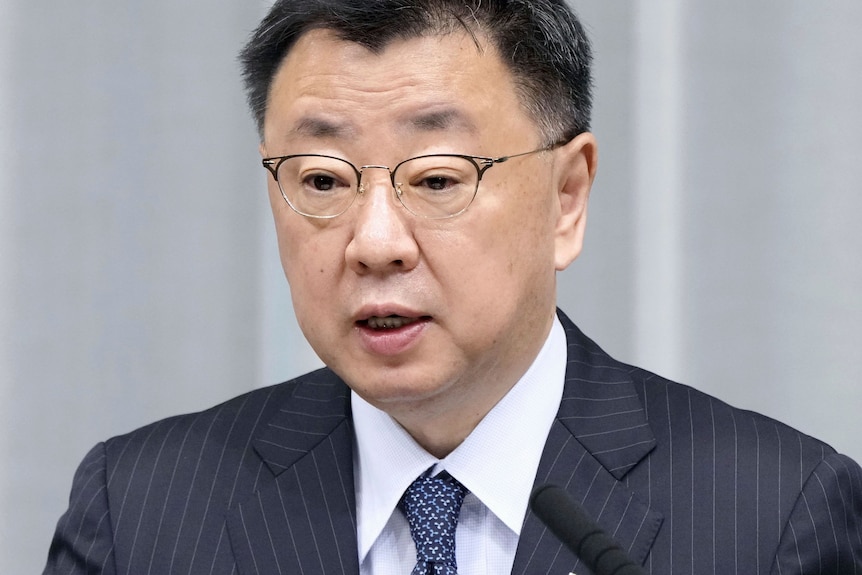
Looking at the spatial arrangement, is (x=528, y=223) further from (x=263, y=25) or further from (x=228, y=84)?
(x=228, y=84)

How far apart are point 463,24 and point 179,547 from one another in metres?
0.75

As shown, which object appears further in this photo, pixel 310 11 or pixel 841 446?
pixel 841 446

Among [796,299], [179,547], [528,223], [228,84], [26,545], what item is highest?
[228,84]

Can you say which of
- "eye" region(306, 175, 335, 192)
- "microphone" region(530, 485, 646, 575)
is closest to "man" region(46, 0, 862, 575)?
"eye" region(306, 175, 335, 192)

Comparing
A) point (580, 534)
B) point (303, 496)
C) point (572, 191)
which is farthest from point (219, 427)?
point (580, 534)

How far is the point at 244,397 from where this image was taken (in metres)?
1.84

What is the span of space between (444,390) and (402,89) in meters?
0.35

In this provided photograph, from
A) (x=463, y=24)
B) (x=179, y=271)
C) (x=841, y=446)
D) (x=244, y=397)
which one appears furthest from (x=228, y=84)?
(x=841, y=446)

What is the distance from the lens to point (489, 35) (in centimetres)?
153

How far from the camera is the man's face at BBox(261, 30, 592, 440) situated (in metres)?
1.45

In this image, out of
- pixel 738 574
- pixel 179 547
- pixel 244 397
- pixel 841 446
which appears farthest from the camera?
pixel 841 446

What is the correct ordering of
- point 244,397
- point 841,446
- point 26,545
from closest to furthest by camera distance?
1. point 244,397
2. point 841,446
3. point 26,545

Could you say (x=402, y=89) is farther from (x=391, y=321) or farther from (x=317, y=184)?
(x=391, y=321)

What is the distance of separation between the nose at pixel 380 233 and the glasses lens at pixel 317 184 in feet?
0.09
